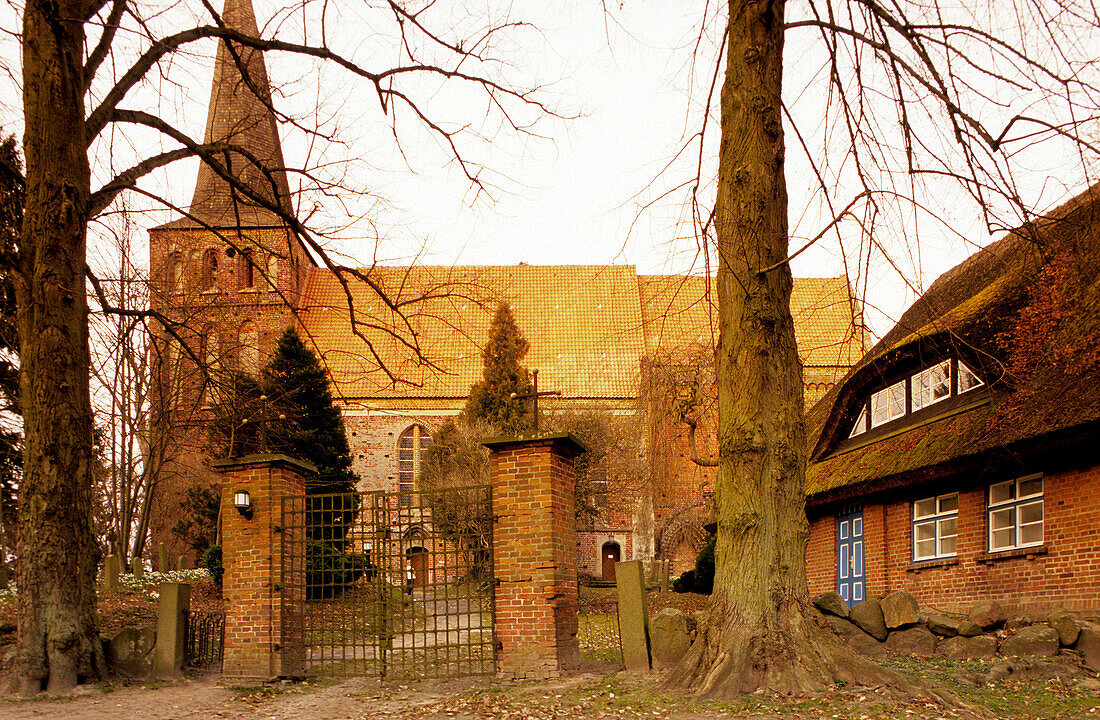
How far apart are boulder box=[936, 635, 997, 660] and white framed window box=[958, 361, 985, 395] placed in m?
4.63

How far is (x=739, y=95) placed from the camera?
26.3ft

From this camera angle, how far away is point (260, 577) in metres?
9.59

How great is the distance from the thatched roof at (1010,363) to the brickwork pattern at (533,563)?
378 cm

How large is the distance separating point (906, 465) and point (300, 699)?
9684 mm

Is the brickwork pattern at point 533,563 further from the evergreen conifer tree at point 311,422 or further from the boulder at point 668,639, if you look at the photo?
the evergreen conifer tree at point 311,422

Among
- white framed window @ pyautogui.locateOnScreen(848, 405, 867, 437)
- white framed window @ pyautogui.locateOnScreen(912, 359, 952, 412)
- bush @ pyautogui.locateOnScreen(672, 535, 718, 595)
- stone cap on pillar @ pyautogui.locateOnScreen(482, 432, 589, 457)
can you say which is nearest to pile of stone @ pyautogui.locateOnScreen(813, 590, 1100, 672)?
stone cap on pillar @ pyautogui.locateOnScreen(482, 432, 589, 457)

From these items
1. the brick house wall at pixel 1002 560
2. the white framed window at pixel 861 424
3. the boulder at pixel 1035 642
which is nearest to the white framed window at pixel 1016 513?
the brick house wall at pixel 1002 560

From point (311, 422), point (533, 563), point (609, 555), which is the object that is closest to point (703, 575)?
point (311, 422)

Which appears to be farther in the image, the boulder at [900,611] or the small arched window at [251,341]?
the small arched window at [251,341]

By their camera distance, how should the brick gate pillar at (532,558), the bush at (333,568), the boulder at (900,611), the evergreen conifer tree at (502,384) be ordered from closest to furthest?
the brick gate pillar at (532,558)
the bush at (333,568)
the boulder at (900,611)
the evergreen conifer tree at (502,384)

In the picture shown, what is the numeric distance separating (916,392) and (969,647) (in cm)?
617

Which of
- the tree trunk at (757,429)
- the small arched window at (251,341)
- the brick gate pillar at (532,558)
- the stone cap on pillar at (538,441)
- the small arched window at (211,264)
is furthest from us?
the small arched window at (251,341)

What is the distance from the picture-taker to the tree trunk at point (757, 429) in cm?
707

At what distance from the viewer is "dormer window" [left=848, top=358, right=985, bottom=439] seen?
14.4 metres
